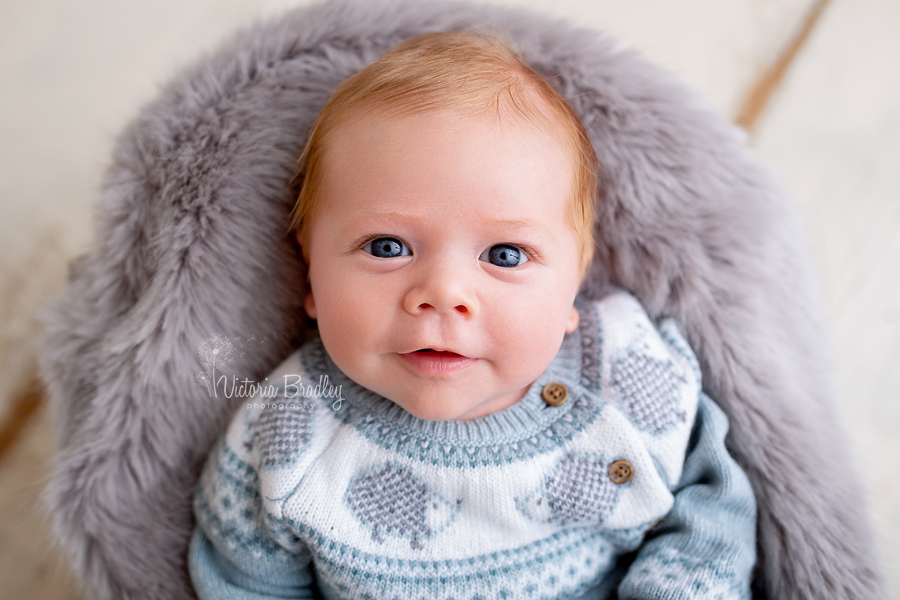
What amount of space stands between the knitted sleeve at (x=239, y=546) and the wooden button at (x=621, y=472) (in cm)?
45

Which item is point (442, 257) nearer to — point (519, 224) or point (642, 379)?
point (519, 224)

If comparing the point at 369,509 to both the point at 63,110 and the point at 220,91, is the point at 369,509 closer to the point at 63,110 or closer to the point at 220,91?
the point at 220,91

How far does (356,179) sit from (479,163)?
16cm

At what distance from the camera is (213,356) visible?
986 mm

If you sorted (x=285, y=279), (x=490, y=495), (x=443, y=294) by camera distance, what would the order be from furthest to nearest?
1. (x=285, y=279)
2. (x=490, y=495)
3. (x=443, y=294)

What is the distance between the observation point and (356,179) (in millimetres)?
819

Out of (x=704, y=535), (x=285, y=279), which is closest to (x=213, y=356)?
(x=285, y=279)

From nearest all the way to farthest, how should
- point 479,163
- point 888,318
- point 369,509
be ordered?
point 479,163, point 369,509, point 888,318

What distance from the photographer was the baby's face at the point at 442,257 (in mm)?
781

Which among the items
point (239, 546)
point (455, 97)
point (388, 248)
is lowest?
point (239, 546)

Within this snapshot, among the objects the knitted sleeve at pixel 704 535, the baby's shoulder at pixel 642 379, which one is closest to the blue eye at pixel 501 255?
the baby's shoulder at pixel 642 379

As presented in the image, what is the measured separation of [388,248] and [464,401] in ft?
0.70

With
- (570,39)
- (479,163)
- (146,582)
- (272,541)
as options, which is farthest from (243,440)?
(570,39)

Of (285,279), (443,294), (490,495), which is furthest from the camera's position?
(285,279)
